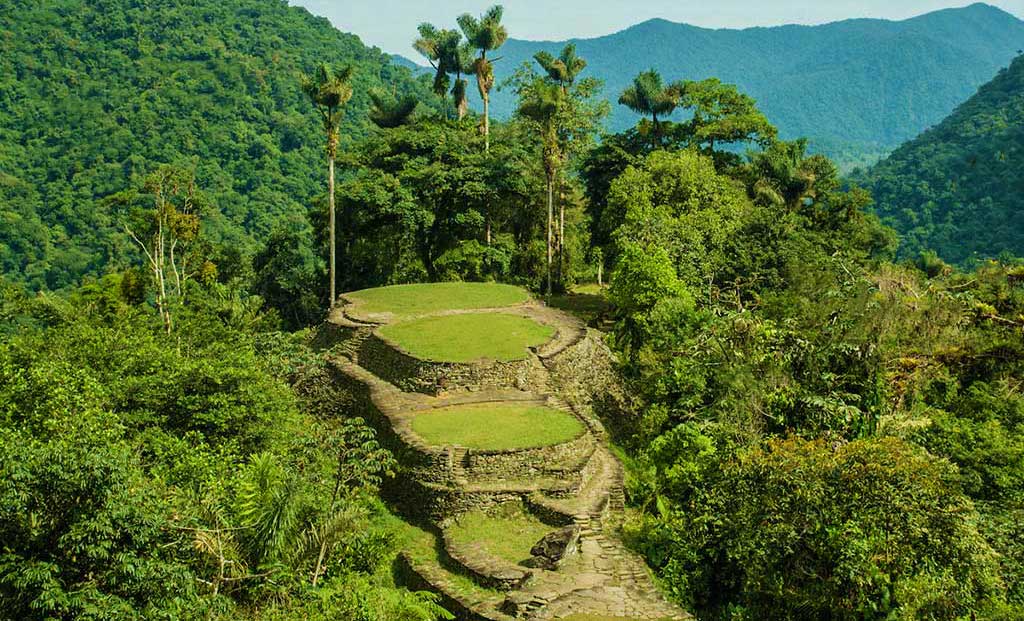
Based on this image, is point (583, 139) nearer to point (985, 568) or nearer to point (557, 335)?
point (557, 335)

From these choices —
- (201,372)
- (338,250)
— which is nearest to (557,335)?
(201,372)

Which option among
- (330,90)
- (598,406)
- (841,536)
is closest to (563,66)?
(330,90)

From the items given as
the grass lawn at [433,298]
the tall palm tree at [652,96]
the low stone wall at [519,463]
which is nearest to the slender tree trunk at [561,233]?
the tall palm tree at [652,96]

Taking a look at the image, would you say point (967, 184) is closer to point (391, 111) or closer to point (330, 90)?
point (391, 111)

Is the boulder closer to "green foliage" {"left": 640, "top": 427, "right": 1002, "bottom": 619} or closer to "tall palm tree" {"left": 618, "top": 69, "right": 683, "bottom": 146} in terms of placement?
"green foliage" {"left": 640, "top": 427, "right": 1002, "bottom": 619}

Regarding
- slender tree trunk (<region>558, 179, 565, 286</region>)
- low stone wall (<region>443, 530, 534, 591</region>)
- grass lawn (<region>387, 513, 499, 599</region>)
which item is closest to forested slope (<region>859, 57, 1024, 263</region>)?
slender tree trunk (<region>558, 179, 565, 286</region>)
